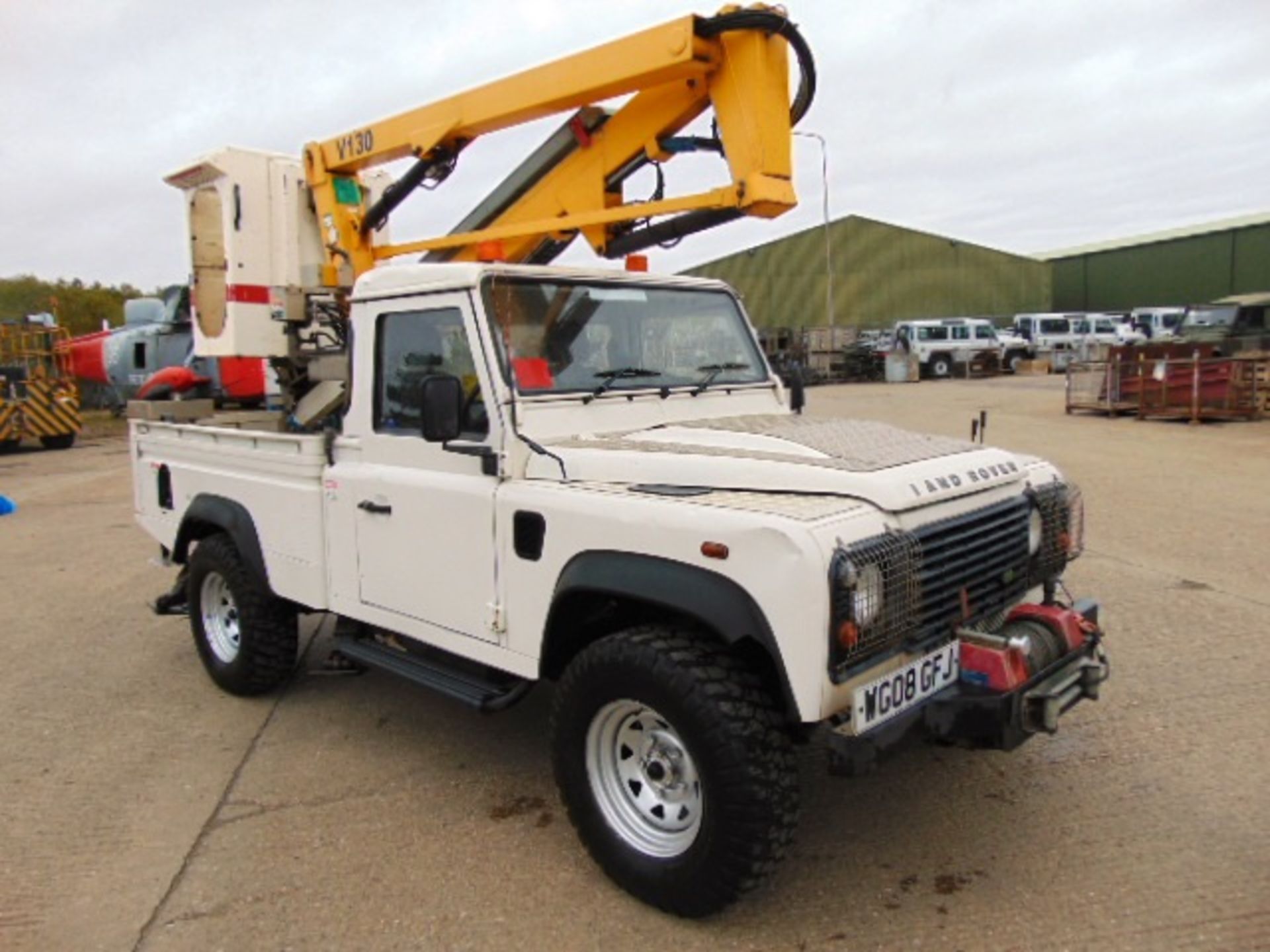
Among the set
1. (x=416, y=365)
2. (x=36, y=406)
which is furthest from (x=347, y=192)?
(x=36, y=406)

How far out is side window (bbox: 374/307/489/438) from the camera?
12.4ft

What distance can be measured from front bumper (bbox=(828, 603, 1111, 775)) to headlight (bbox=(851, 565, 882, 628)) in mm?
337

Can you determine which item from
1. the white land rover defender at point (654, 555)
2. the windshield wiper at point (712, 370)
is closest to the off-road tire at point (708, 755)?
the white land rover defender at point (654, 555)

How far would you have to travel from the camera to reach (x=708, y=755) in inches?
112

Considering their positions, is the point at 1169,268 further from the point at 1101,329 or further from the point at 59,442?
the point at 59,442

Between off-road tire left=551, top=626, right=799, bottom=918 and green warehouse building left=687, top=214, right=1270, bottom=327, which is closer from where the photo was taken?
off-road tire left=551, top=626, right=799, bottom=918

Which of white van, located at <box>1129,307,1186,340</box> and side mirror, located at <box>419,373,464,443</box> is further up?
white van, located at <box>1129,307,1186,340</box>

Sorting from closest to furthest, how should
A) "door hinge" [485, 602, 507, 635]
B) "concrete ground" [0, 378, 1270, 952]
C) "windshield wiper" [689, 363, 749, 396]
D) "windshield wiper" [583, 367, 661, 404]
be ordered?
"concrete ground" [0, 378, 1270, 952] → "door hinge" [485, 602, 507, 635] → "windshield wiper" [583, 367, 661, 404] → "windshield wiper" [689, 363, 749, 396]

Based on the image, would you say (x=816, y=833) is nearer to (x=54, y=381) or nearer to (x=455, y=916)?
(x=455, y=916)

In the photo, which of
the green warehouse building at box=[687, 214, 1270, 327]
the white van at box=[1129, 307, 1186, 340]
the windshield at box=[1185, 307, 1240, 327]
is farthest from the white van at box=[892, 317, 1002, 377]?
the windshield at box=[1185, 307, 1240, 327]

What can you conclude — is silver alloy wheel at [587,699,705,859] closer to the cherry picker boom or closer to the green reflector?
the cherry picker boom

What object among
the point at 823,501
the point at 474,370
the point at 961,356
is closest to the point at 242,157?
the point at 474,370

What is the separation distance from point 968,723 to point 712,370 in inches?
83.7

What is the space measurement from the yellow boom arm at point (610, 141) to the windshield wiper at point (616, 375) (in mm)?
732
